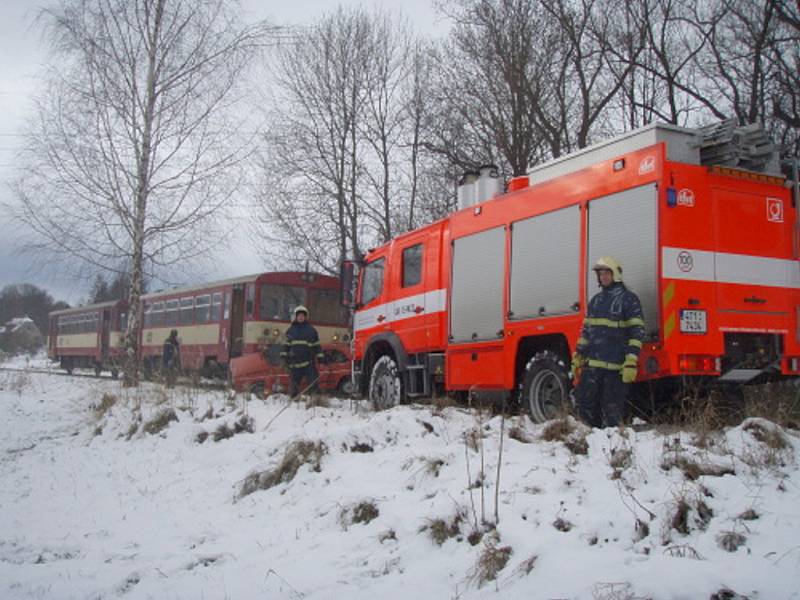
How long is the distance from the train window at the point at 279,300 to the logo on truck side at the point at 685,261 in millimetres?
12954

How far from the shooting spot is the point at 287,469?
645cm

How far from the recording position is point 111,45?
1560 cm

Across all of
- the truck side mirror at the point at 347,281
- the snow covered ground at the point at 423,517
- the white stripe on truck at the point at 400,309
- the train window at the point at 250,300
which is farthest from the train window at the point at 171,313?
the snow covered ground at the point at 423,517

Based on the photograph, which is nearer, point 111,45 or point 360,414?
point 360,414

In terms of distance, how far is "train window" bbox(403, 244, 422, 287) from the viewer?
1019 centimetres

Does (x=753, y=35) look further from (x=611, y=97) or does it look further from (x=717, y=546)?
(x=717, y=546)

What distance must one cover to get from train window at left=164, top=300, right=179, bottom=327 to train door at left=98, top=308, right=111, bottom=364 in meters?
7.15

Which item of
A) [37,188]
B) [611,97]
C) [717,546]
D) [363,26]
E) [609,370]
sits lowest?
[717,546]

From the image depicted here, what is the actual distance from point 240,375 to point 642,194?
10547 millimetres

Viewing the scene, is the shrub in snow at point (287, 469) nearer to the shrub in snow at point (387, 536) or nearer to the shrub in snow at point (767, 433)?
the shrub in snow at point (387, 536)

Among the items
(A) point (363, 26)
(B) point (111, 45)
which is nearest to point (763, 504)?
(B) point (111, 45)

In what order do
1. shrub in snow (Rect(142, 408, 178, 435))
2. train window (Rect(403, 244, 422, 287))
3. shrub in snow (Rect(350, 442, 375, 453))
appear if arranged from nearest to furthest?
shrub in snow (Rect(350, 442, 375, 453)), shrub in snow (Rect(142, 408, 178, 435)), train window (Rect(403, 244, 422, 287))

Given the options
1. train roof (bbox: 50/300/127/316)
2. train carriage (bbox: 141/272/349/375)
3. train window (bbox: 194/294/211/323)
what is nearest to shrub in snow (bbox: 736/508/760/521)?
train carriage (bbox: 141/272/349/375)

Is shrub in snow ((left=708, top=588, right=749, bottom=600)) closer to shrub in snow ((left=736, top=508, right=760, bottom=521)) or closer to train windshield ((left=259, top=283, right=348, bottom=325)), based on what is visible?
shrub in snow ((left=736, top=508, right=760, bottom=521))
